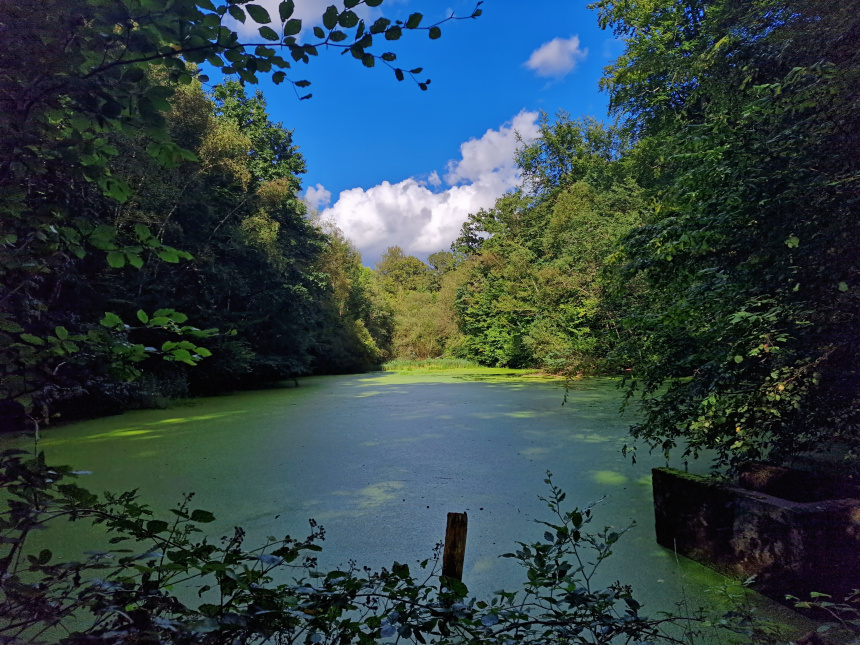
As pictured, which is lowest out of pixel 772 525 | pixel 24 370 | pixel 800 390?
A: pixel 772 525

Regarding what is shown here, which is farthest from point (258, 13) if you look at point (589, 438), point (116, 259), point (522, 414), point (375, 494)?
point (522, 414)

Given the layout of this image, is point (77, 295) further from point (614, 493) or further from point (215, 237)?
point (614, 493)

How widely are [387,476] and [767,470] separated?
2163mm

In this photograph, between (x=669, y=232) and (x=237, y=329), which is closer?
(x=237, y=329)

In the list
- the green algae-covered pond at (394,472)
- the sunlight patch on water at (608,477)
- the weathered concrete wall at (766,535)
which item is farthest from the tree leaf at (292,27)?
the sunlight patch on water at (608,477)

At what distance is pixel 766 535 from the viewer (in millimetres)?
1670

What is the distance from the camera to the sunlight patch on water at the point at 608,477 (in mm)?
2984

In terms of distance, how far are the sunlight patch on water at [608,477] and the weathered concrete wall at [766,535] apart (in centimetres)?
91

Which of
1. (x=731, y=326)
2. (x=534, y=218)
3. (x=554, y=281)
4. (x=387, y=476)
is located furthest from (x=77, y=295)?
(x=534, y=218)

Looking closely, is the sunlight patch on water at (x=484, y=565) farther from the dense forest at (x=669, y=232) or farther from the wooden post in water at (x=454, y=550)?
the dense forest at (x=669, y=232)

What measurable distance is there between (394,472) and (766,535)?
7.32 ft

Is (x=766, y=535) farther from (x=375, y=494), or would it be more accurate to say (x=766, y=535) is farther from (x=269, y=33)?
(x=269, y=33)

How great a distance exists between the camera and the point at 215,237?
27.7 ft

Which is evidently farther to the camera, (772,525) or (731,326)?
(731,326)
